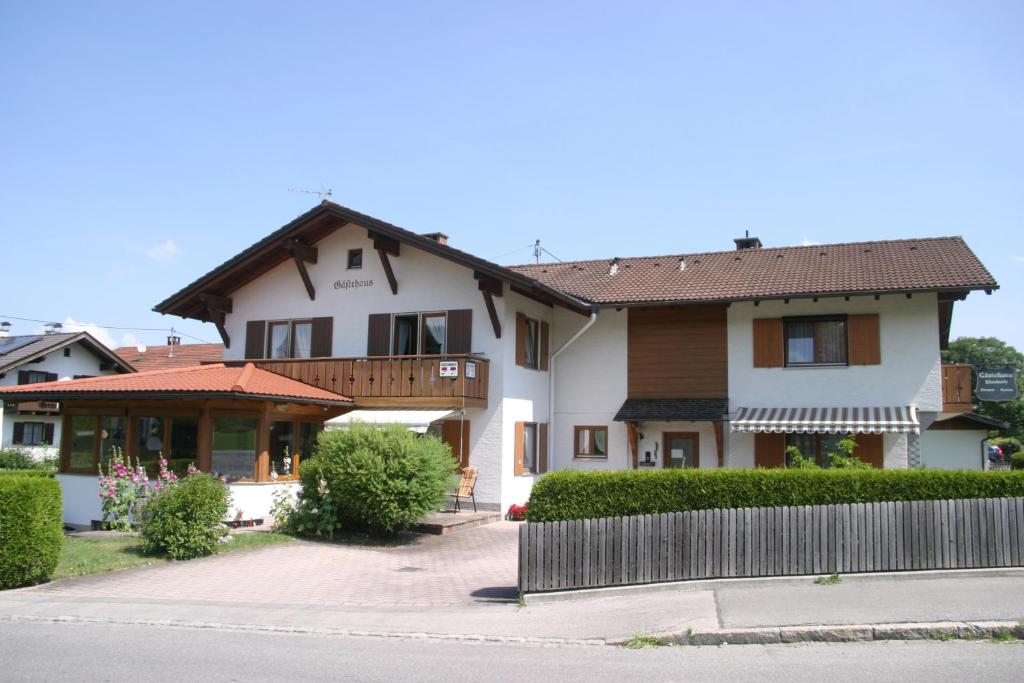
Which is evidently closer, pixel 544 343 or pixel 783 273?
pixel 783 273

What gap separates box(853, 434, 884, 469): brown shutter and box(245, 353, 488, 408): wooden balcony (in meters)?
8.98

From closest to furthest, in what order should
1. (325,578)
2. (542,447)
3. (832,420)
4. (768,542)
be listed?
(768,542) < (325,578) < (832,420) < (542,447)

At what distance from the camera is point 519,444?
2158 centimetres

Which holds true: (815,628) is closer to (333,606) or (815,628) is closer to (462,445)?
(333,606)

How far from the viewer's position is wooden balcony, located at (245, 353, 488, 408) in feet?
66.4

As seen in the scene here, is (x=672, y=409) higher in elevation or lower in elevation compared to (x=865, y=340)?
lower

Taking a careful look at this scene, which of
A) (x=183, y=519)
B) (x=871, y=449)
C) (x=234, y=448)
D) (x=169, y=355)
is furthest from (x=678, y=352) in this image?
(x=169, y=355)

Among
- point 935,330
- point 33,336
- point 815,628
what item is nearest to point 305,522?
point 815,628

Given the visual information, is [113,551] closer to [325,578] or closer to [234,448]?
[325,578]

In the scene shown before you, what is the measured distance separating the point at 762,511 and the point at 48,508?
9.82 meters

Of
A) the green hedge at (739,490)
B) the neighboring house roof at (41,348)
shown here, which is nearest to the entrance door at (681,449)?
the green hedge at (739,490)

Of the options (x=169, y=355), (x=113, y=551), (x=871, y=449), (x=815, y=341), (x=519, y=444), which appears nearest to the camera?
(x=113, y=551)

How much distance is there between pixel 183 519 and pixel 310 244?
11062mm

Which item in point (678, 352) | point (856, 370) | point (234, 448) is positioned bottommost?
point (234, 448)
